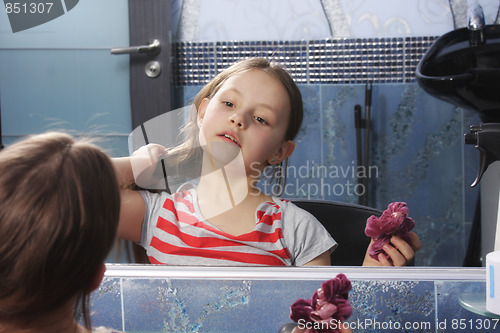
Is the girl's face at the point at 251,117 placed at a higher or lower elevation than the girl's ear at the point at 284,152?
higher

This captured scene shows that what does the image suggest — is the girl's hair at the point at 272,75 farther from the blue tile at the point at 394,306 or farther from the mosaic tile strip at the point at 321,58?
the blue tile at the point at 394,306

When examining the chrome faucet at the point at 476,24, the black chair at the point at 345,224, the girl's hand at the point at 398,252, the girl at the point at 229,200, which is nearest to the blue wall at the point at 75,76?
the girl at the point at 229,200

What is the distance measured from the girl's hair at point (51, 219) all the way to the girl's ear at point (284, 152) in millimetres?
422

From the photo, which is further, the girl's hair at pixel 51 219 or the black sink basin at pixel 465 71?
the black sink basin at pixel 465 71

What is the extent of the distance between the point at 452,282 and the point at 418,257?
0.07 meters

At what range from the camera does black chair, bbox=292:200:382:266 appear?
919 mm

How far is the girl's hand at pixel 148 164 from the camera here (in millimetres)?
941

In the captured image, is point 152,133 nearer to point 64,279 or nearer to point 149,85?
point 149,85

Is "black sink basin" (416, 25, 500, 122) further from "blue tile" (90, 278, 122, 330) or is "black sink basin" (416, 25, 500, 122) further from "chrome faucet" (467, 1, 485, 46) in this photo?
"blue tile" (90, 278, 122, 330)

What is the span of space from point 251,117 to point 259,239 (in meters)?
0.22

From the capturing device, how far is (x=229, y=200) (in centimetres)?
94

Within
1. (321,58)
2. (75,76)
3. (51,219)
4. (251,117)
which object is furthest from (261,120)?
(51,219)

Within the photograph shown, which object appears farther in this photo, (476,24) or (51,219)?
(476,24)

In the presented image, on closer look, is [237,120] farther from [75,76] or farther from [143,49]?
[75,76]
